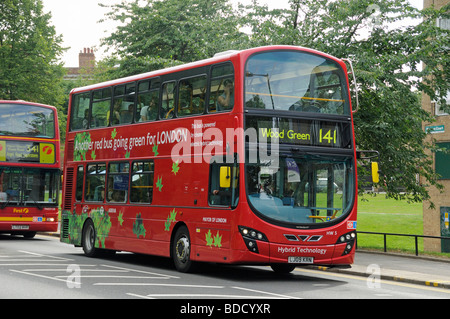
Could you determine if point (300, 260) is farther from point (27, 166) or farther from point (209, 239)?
point (27, 166)

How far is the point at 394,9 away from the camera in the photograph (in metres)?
22.8

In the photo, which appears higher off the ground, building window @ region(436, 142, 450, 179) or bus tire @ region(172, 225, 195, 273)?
building window @ region(436, 142, 450, 179)

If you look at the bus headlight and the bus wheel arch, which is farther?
the bus wheel arch

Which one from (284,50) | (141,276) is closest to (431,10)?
(284,50)

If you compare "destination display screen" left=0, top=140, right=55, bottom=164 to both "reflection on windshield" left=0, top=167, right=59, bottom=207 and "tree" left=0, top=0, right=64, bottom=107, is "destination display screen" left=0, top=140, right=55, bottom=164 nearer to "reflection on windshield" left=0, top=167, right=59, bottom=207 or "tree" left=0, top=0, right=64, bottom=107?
"reflection on windshield" left=0, top=167, right=59, bottom=207

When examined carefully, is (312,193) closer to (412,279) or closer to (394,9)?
(412,279)

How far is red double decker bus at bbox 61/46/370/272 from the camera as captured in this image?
556 inches

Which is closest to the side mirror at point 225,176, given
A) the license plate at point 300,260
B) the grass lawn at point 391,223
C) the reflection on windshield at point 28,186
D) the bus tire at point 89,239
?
the license plate at point 300,260

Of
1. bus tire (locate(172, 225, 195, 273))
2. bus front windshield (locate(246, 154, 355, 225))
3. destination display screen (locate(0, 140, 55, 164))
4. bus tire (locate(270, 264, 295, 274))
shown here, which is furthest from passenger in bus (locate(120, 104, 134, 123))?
destination display screen (locate(0, 140, 55, 164))

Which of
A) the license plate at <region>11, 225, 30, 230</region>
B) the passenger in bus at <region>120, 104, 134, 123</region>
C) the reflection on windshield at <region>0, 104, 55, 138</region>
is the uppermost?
the reflection on windshield at <region>0, 104, 55, 138</region>

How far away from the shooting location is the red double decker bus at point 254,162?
14133mm

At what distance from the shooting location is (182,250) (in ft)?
52.4

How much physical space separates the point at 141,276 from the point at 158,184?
2.91 meters

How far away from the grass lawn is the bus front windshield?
2210cm
